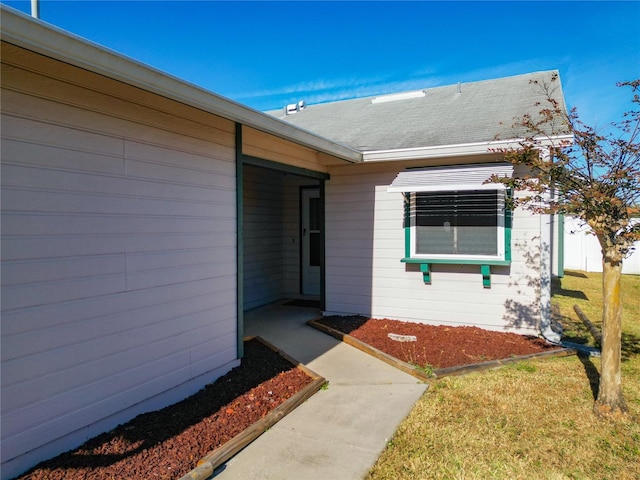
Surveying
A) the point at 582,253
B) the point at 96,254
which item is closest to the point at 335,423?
the point at 96,254

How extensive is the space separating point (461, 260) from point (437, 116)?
291 cm

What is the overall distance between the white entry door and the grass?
4556 mm

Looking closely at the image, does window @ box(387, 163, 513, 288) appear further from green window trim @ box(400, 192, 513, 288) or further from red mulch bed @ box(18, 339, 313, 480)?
red mulch bed @ box(18, 339, 313, 480)

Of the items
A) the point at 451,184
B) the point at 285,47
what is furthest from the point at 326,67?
the point at 451,184

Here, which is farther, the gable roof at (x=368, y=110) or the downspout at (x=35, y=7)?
the downspout at (x=35, y=7)

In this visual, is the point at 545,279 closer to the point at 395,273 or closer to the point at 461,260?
the point at 461,260

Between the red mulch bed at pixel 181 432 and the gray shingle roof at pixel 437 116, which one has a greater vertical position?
the gray shingle roof at pixel 437 116

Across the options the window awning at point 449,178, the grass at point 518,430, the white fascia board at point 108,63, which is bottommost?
the grass at point 518,430

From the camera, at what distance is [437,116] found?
7344mm

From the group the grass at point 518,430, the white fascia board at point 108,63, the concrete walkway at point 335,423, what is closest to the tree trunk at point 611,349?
the grass at point 518,430

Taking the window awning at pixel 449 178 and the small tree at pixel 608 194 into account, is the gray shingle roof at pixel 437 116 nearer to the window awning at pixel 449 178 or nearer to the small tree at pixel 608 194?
the window awning at pixel 449 178

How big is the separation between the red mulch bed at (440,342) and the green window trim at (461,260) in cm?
79

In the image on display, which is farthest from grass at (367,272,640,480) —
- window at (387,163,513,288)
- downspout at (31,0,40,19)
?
downspout at (31,0,40,19)

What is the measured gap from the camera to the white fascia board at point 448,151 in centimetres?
531
